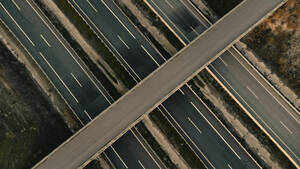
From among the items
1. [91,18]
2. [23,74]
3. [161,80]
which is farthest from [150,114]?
A: [23,74]

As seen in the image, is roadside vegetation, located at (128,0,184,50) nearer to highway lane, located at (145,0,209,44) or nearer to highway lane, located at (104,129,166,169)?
highway lane, located at (145,0,209,44)

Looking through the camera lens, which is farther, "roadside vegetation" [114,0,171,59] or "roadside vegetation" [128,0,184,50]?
"roadside vegetation" [128,0,184,50]

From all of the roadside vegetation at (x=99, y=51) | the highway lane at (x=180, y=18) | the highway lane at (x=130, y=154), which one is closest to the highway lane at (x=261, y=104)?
the highway lane at (x=180, y=18)

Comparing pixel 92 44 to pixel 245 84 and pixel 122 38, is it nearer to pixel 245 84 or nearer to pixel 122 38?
pixel 122 38

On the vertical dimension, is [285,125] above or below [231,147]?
below

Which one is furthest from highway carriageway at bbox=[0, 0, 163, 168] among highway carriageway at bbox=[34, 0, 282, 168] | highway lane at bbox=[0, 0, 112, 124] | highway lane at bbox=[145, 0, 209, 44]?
highway lane at bbox=[145, 0, 209, 44]

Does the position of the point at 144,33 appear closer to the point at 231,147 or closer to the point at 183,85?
the point at 183,85

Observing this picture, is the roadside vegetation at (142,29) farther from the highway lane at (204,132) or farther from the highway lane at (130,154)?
the highway lane at (130,154)
